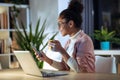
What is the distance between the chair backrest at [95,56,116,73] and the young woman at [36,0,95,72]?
0.54ft

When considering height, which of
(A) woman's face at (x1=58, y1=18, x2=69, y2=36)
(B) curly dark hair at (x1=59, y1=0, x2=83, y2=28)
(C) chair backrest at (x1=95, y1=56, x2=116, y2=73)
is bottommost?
(C) chair backrest at (x1=95, y1=56, x2=116, y2=73)

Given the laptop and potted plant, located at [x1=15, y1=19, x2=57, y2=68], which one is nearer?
the laptop

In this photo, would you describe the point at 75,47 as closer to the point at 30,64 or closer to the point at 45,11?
the point at 30,64

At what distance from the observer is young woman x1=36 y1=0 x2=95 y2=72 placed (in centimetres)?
219

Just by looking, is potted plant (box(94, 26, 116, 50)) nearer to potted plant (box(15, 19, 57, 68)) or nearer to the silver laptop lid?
potted plant (box(15, 19, 57, 68))

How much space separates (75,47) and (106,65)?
338 millimetres

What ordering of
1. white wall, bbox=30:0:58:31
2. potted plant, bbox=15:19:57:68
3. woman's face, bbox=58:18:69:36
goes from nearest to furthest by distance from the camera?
woman's face, bbox=58:18:69:36
potted plant, bbox=15:19:57:68
white wall, bbox=30:0:58:31

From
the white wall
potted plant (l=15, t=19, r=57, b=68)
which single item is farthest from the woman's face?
the white wall

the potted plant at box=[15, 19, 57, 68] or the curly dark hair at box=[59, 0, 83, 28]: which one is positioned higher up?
the curly dark hair at box=[59, 0, 83, 28]

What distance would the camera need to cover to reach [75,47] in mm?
2348

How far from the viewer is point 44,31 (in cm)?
437

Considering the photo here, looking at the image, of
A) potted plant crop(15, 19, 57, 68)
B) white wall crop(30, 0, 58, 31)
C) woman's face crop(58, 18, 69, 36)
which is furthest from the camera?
white wall crop(30, 0, 58, 31)

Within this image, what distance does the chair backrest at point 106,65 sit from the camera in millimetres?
2432

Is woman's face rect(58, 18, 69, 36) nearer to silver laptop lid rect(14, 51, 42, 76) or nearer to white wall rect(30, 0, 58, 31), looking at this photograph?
silver laptop lid rect(14, 51, 42, 76)
